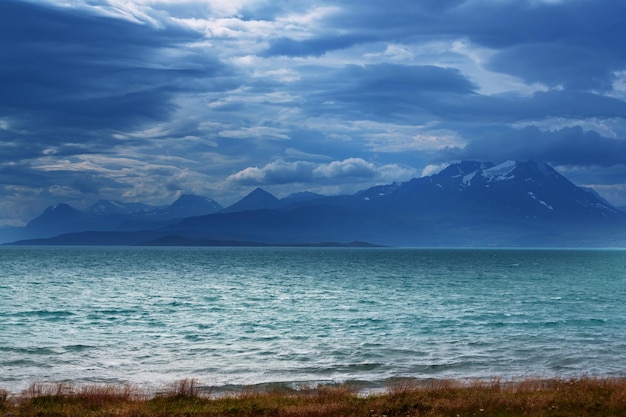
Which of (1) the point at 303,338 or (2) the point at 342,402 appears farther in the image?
(1) the point at 303,338

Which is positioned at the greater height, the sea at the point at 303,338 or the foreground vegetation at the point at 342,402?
the foreground vegetation at the point at 342,402

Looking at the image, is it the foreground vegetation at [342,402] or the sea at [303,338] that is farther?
the sea at [303,338]

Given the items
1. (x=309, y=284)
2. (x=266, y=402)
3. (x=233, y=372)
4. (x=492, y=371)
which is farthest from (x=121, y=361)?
(x=309, y=284)

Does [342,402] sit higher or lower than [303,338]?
higher

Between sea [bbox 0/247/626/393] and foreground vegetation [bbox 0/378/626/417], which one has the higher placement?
foreground vegetation [bbox 0/378/626/417]

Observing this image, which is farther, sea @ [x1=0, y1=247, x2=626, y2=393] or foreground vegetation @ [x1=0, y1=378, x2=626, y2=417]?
sea @ [x1=0, y1=247, x2=626, y2=393]

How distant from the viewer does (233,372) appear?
3706cm

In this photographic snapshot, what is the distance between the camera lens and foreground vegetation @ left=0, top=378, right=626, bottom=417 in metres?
23.9

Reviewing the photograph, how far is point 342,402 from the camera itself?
83.9ft

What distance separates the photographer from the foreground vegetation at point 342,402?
23938 millimetres

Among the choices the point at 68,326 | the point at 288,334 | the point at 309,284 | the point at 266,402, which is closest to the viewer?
the point at 266,402

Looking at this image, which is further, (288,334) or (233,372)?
(288,334)

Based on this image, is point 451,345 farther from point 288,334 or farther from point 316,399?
point 316,399

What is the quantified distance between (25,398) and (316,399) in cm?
1239
